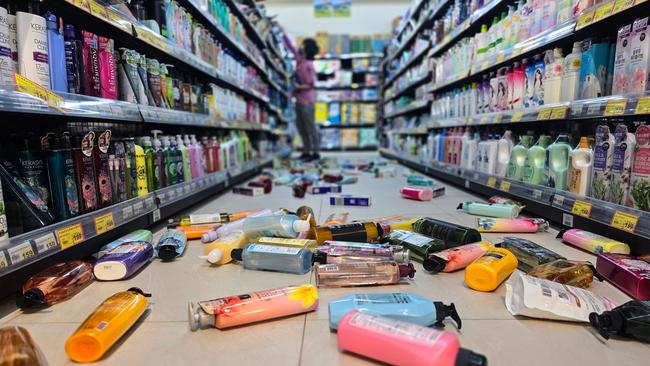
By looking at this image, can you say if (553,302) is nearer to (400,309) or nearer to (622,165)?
(400,309)

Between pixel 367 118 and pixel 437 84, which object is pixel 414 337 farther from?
pixel 367 118

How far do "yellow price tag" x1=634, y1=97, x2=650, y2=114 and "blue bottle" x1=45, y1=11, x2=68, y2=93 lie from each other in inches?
85.8

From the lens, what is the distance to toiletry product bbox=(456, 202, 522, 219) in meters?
2.04

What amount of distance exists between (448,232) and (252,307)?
938 millimetres

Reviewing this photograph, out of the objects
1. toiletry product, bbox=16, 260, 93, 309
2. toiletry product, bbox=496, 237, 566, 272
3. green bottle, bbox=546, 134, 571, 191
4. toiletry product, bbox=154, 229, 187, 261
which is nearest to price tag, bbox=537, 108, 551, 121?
green bottle, bbox=546, 134, 571, 191

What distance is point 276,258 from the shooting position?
1.38 meters

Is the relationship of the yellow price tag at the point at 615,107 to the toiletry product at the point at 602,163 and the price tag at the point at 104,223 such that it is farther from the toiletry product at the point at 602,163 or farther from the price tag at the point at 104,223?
the price tag at the point at 104,223

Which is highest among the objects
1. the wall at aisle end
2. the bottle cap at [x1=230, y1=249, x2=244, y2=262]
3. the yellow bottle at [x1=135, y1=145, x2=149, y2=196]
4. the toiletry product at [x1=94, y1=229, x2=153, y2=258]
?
the wall at aisle end

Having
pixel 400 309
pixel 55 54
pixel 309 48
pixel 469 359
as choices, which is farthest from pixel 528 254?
pixel 309 48

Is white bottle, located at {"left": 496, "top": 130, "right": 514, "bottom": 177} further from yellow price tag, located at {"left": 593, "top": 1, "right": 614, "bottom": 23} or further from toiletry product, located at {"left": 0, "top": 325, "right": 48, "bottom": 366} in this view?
toiletry product, located at {"left": 0, "top": 325, "right": 48, "bottom": 366}

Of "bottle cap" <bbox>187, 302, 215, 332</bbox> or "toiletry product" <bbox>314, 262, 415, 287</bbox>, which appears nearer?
"bottle cap" <bbox>187, 302, 215, 332</bbox>

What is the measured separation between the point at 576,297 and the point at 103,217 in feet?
5.34

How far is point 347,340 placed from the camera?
2.81 feet

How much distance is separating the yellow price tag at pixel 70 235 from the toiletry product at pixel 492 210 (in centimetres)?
196
